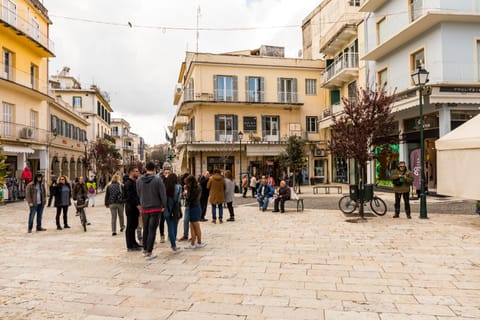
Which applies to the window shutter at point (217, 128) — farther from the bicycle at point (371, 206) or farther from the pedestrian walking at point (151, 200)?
the pedestrian walking at point (151, 200)

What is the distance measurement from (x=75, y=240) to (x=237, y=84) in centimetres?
2402

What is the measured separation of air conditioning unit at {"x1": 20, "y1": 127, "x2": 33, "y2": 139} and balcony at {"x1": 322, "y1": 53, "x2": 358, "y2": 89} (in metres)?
22.4

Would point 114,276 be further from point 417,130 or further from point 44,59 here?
point 44,59

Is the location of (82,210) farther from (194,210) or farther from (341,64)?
(341,64)

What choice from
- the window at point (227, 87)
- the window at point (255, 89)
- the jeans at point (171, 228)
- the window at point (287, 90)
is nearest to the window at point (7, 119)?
the window at point (227, 87)

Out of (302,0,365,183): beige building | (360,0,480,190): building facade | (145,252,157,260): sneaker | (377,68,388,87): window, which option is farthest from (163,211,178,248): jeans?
(377,68,388,87): window

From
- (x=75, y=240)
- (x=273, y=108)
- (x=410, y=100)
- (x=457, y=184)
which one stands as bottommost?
(x=75, y=240)

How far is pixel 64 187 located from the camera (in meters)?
10.6

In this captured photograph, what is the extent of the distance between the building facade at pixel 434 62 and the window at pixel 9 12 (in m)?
22.6

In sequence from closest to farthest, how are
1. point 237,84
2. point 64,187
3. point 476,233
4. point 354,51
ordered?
point 476,233
point 64,187
point 354,51
point 237,84

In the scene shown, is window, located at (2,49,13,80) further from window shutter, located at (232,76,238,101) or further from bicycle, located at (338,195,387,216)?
bicycle, located at (338,195,387,216)

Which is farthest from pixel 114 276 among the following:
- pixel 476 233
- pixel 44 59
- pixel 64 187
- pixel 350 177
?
pixel 44 59

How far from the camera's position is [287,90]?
32188mm

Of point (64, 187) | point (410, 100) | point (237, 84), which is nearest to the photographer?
point (64, 187)
